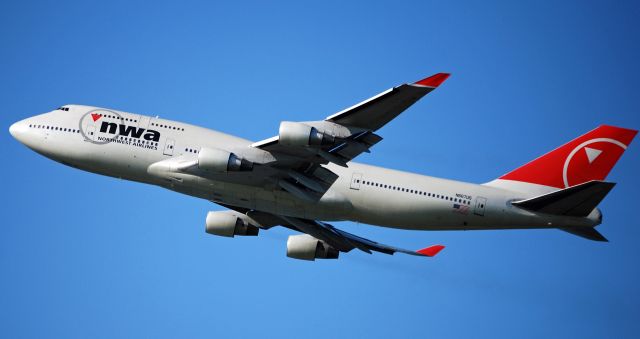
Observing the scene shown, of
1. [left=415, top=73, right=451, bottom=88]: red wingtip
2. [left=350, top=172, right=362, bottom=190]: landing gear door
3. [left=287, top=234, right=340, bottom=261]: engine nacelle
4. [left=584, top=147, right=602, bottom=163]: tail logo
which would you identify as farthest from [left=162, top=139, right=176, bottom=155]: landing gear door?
[left=584, top=147, right=602, bottom=163]: tail logo

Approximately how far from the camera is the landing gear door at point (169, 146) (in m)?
39.6

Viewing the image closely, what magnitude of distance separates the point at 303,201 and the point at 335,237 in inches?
254

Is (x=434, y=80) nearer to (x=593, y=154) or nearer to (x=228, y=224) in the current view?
(x=593, y=154)

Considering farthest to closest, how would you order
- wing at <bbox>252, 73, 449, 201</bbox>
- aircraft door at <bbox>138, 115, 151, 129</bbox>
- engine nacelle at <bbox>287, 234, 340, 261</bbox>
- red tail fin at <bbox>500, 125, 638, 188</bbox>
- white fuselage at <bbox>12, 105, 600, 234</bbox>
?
1. engine nacelle at <bbox>287, 234, 340, 261</bbox>
2. red tail fin at <bbox>500, 125, 638, 188</bbox>
3. aircraft door at <bbox>138, 115, 151, 129</bbox>
4. white fuselage at <bbox>12, 105, 600, 234</bbox>
5. wing at <bbox>252, 73, 449, 201</bbox>

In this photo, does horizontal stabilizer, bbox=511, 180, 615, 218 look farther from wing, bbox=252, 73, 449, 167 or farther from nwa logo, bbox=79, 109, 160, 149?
nwa logo, bbox=79, 109, 160, 149

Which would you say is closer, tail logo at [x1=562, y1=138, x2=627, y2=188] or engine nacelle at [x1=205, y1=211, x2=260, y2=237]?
tail logo at [x1=562, y1=138, x2=627, y2=188]

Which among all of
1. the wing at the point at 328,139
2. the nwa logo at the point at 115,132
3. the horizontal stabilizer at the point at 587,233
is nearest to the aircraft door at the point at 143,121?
the nwa logo at the point at 115,132

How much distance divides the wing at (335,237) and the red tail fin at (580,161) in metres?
6.04

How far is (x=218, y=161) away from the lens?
37.0 meters

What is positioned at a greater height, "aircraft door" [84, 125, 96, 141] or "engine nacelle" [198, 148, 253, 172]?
"aircraft door" [84, 125, 96, 141]

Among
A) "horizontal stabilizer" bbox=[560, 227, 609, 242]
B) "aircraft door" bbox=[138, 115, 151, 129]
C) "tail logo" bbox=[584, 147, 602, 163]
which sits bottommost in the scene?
"horizontal stabilizer" bbox=[560, 227, 609, 242]

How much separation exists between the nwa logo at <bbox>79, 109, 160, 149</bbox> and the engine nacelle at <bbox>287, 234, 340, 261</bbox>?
10.6 m

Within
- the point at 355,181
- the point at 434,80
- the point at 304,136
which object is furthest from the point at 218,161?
the point at 434,80

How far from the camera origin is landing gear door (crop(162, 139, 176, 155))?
39594 millimetres
